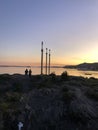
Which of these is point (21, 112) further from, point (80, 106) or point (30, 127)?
point (80, 106)

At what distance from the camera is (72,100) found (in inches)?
746

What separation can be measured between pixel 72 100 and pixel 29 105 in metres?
3.18

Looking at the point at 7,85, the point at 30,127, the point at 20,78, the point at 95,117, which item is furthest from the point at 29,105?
the point at 20,78

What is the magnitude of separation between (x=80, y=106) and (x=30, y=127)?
3.78 m

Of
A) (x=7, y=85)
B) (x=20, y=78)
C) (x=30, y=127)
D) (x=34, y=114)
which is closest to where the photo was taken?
(x=30, y=127)

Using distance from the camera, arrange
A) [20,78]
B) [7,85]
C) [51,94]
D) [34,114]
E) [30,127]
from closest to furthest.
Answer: [30,127] < [34,114] < [51,94] < [7,85] < [20,78]

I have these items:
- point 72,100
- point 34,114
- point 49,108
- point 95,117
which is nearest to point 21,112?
point 34,114

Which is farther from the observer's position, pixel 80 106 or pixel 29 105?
pixel 29 105

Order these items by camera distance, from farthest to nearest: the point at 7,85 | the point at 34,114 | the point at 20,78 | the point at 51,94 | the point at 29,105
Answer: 1. the point at 20,78
2. the point at 7,85
3. the point at 51,94
4. the point at 29,105
5. the point at 34,114

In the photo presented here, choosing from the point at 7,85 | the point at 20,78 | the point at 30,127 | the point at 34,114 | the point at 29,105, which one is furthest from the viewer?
the point at 20,78

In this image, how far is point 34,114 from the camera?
17.9 meters

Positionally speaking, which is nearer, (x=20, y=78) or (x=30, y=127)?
(x=30, y=127)

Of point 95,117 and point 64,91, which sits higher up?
point 64,91

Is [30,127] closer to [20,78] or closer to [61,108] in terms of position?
[61,108]
